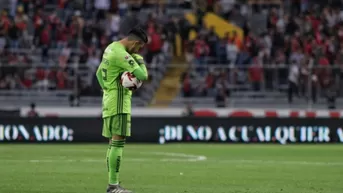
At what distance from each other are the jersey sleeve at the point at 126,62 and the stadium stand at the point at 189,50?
19.5 meters

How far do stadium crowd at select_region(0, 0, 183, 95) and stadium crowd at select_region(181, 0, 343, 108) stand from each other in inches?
72.3

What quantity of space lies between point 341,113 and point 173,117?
643cm

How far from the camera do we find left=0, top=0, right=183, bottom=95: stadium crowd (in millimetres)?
34062

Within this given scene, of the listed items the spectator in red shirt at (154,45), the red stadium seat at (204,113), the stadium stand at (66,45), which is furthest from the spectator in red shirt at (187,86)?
the spectator in red shirt at (154,45)

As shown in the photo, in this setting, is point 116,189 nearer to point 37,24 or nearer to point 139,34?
point 139,34

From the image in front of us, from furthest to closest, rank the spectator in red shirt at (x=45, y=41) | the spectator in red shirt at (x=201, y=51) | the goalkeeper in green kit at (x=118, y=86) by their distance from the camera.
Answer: the spectator in red shirt at (x=45, y=41) < the spectator in red shirt at (x=201, y=51) < the goalkeeper in green kit at (x=118, y=86)

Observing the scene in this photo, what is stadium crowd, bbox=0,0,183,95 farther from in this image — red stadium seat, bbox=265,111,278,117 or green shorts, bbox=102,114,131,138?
green shorts, bbox=102,114,131,138

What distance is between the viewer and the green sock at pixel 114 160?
14.2m

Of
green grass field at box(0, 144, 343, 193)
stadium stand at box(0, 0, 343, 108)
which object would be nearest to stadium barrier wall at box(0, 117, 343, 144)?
stadium stand at box(0, 0, 343, 108)

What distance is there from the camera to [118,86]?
14.8 meters

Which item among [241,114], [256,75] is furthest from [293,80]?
[241,114]

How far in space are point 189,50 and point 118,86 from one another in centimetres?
2218

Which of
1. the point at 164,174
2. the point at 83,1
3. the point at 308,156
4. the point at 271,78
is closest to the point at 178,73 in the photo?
the point at 271,78

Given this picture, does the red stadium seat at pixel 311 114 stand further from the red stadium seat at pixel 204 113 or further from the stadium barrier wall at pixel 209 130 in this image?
the red stadium seat at pixel 204 113
